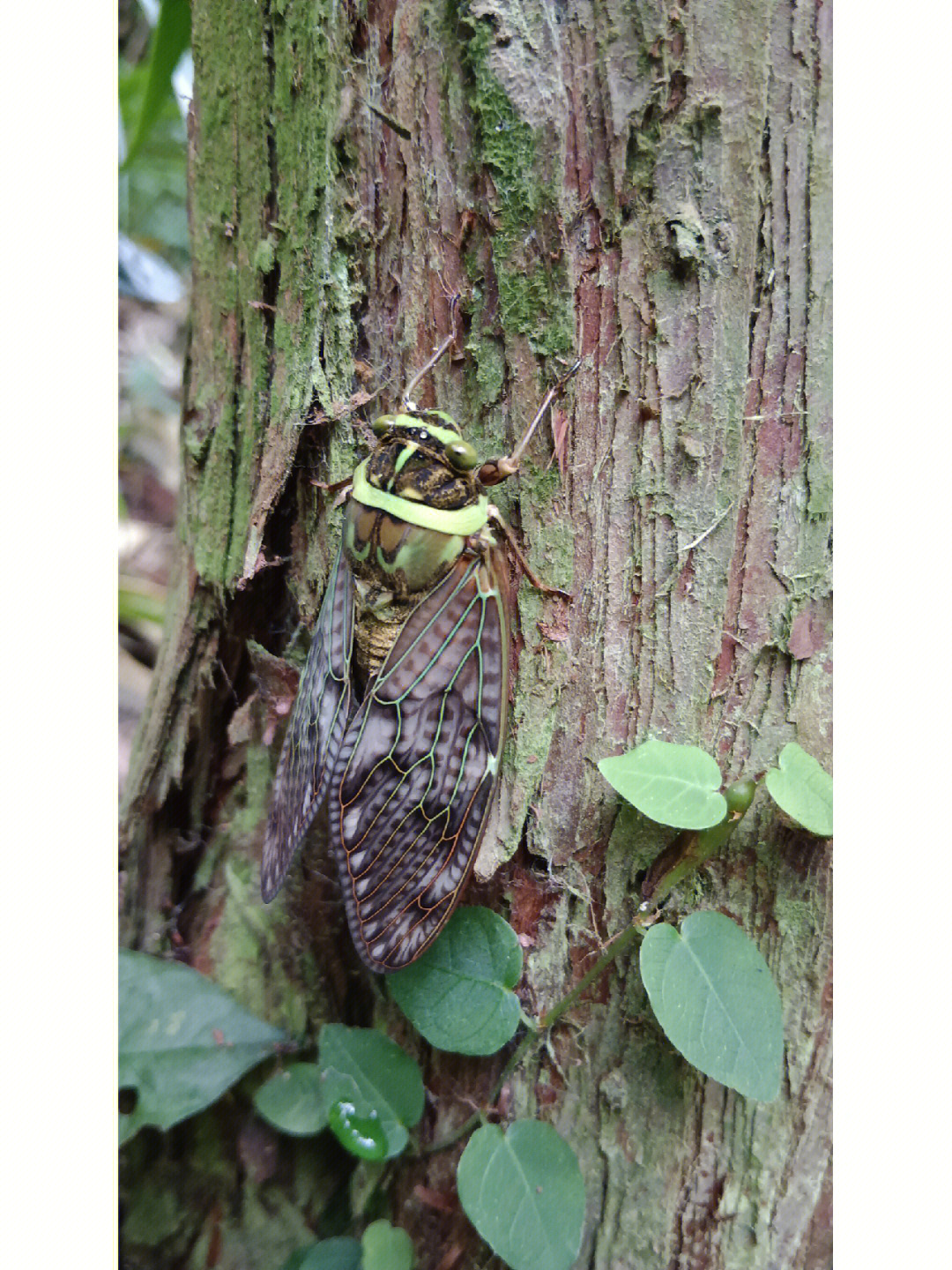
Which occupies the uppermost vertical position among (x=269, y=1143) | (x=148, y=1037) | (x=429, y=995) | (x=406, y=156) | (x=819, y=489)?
(x=406, y=156)

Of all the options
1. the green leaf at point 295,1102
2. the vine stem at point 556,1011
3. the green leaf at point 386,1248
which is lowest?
the green leaf at point 386,1248

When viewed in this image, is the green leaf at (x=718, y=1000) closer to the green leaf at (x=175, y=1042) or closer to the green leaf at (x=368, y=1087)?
the green leaf at (x=368, y=1087)

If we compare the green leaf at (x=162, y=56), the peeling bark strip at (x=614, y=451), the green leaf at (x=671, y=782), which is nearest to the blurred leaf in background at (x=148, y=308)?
the green leaf at (x=162, y=56)

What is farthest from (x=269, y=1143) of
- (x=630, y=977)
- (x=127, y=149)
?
(x=127, y=149)

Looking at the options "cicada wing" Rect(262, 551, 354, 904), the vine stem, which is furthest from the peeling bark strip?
"cicada wing" Rect(262, 551, 354, 904)

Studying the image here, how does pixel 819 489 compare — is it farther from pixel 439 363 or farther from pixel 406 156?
pixel 406 156
